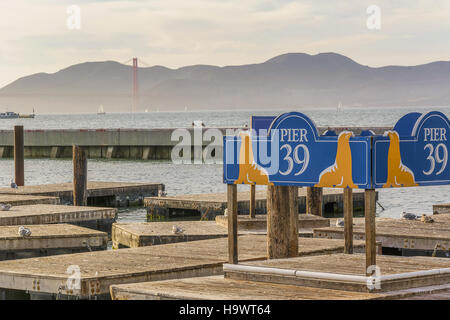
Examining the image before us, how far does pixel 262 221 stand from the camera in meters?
20.1

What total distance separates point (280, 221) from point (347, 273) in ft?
8.13

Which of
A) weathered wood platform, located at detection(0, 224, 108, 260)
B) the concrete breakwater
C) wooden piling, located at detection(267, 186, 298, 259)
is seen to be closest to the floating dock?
weathered wood platform, located at detection(0, 224, 108, 260)

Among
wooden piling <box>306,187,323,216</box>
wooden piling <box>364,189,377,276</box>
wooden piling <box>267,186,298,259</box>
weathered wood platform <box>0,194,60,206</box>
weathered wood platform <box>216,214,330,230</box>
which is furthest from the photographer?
weathered wood platform <box>0,194,60,206</box>

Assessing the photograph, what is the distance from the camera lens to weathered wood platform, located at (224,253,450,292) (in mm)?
10711

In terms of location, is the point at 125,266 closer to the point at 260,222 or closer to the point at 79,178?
the point at 260,222

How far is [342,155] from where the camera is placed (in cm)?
1097

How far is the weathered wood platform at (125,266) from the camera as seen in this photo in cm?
1288

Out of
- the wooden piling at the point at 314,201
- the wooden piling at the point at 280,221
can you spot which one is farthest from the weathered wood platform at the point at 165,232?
the wooden piling at the point at 280,221

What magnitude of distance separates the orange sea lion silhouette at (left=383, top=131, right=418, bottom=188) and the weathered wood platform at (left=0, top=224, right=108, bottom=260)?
8835mm

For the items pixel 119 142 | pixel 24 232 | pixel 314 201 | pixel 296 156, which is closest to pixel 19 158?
pixel 314 201

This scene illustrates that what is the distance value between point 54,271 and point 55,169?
5931 cm

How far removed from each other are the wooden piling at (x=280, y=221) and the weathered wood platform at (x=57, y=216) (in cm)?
1002

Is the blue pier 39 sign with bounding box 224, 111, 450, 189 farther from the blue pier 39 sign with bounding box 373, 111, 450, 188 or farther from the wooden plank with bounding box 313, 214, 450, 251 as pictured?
the wooden plank with bounding box 313, 214, 450, 251
